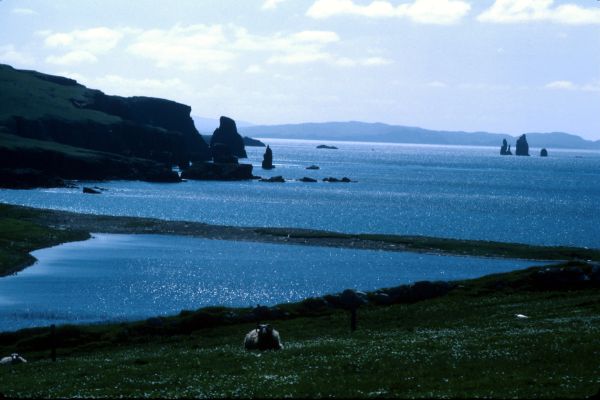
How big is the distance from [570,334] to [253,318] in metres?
26.3

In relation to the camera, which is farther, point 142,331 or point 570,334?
point 142,331

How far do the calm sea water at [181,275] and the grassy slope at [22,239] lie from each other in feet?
6.74

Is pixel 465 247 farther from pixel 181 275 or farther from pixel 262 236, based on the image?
pixel 181 275

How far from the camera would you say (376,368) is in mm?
28328

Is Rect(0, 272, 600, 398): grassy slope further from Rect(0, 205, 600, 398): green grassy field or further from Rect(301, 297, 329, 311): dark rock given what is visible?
Rect(301, 297, 329, 311): dark rock

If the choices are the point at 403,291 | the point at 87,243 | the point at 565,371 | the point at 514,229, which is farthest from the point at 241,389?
the point at 514,229

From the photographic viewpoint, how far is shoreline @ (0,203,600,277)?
112312 millimetres

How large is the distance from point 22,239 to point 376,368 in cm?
9059

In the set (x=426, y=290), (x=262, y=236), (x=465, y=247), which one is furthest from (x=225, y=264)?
(x=426, y=290)

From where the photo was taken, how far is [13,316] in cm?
6444

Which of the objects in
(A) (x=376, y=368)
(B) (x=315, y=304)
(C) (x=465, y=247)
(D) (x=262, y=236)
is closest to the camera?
(A) (x=376, y=368)

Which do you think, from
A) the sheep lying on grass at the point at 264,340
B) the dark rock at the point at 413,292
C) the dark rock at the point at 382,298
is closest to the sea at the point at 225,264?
the dark rock at the point at 382,298

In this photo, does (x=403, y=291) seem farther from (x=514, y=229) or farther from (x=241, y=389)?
(x=514, y=229)

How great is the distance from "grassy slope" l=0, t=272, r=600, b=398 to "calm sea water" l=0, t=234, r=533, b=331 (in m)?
24.2
